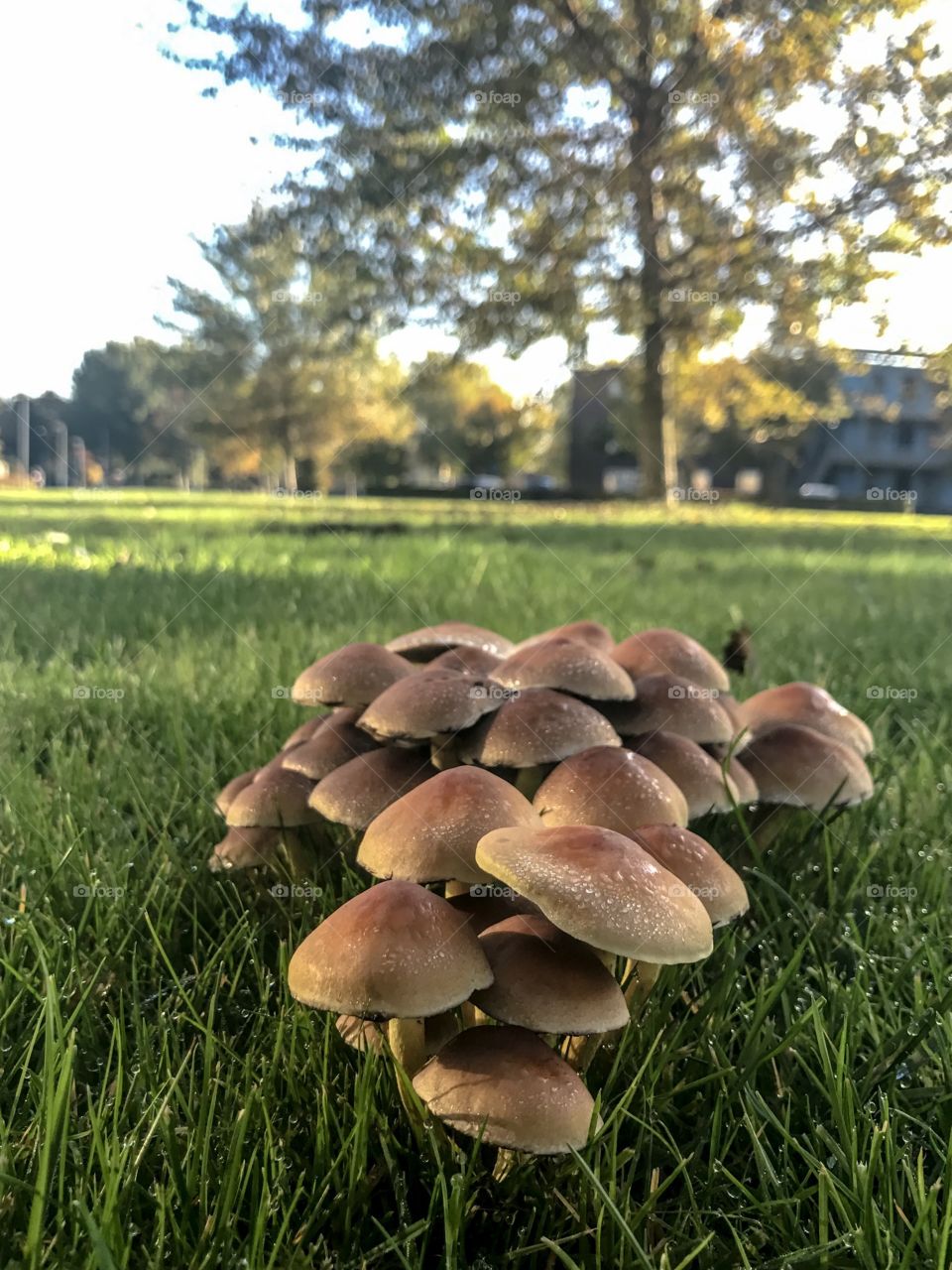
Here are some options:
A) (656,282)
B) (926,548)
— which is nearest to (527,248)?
(656,282)

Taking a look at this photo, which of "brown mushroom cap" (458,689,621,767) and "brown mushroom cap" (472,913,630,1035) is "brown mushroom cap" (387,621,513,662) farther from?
"brown mushroom cap" (472,913,630,1035)

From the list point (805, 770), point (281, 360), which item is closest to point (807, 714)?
point (805, 770)

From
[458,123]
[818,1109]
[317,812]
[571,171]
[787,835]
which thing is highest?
[571,171]

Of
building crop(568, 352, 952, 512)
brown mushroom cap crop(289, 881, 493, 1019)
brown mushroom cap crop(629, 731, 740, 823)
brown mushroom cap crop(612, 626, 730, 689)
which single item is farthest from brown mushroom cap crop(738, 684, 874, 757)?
building crop(568, 352, 952, 512)

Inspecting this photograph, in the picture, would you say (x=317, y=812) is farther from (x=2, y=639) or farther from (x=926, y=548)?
(x=926, y=548)

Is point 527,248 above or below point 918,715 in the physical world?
above

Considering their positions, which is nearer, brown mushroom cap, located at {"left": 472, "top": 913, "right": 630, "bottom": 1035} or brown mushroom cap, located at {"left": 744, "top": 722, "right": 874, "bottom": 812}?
brown mushroom cap, located at {"left": 472, "top": 913, "right": 630, "bottom": 1035}
